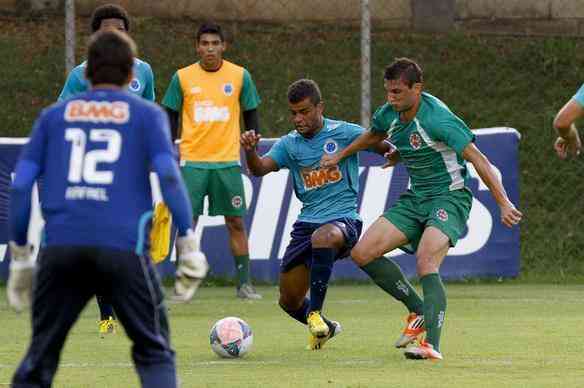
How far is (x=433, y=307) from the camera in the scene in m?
8.73

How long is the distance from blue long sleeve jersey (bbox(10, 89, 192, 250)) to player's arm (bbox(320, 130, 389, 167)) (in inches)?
154

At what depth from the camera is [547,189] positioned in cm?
1641

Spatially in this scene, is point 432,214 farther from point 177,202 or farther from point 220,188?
point 220,188

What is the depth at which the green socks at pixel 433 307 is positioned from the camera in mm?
8703

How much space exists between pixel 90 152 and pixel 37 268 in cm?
49

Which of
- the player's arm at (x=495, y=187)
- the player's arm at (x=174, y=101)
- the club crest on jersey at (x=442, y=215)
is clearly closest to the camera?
the player's arm at (x=495, y=187)

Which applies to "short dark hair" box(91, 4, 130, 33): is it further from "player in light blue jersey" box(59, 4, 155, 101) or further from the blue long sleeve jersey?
the blue long sleeve jersey

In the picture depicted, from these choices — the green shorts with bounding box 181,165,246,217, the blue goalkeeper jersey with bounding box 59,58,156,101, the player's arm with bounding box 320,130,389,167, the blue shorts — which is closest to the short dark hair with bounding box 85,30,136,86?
the player's arm with bounding box 320,130,389,167

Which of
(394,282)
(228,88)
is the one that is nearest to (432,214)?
(394,282)

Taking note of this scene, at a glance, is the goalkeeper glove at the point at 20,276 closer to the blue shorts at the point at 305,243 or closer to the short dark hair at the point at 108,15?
the blue shorts at the point at 305,243

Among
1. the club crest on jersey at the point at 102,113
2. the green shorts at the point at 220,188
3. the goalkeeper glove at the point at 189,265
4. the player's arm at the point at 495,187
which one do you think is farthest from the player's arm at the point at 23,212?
the green shorts at the point at 220,188

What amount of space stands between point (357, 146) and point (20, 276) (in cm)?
419

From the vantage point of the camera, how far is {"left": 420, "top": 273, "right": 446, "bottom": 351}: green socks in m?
8.70

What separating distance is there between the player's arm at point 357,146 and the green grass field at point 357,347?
3.84 feet
